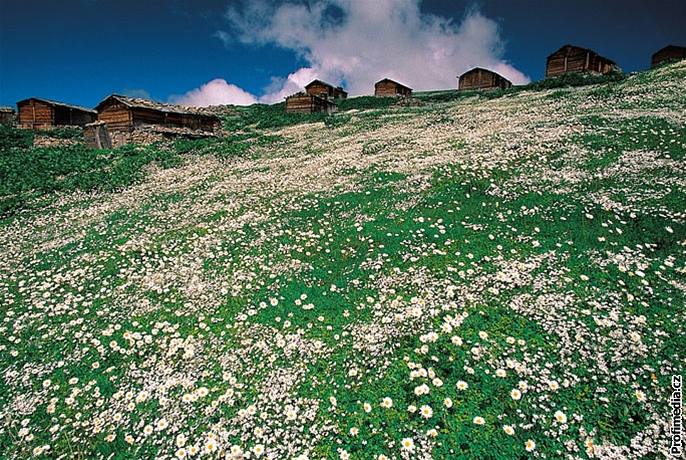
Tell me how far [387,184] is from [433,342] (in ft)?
35.9

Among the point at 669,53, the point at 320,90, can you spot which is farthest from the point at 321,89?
the point at 669,53

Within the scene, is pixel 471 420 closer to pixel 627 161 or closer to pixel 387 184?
pixel 387 184

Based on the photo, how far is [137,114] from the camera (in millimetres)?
47969

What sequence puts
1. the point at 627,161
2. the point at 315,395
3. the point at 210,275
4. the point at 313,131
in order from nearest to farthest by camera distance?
the point at 315,395, the point at 210,275, the point at 627,161, the point at 313,131

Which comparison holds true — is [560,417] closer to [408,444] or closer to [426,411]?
[426,411]

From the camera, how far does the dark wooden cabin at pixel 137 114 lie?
4728 cm

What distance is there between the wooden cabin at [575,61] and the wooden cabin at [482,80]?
453 inches

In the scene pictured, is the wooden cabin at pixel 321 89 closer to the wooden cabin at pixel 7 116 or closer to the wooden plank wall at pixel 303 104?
the wooden plank wall at pixel 303 104

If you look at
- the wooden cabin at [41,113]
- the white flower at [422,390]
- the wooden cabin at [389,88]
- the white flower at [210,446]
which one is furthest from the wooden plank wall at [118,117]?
the wooden cabin at [389,88]

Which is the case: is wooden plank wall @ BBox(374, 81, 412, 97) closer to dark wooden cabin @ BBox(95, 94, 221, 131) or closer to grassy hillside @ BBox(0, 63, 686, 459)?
dark wooden cabin @ BBox(95, 94, 221, 131)

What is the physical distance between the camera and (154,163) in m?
33.5

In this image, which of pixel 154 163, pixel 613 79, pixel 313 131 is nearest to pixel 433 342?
pixel 154 163

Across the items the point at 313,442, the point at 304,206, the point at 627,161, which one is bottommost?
the point at 313,442

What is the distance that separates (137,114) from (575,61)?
2962 inches
